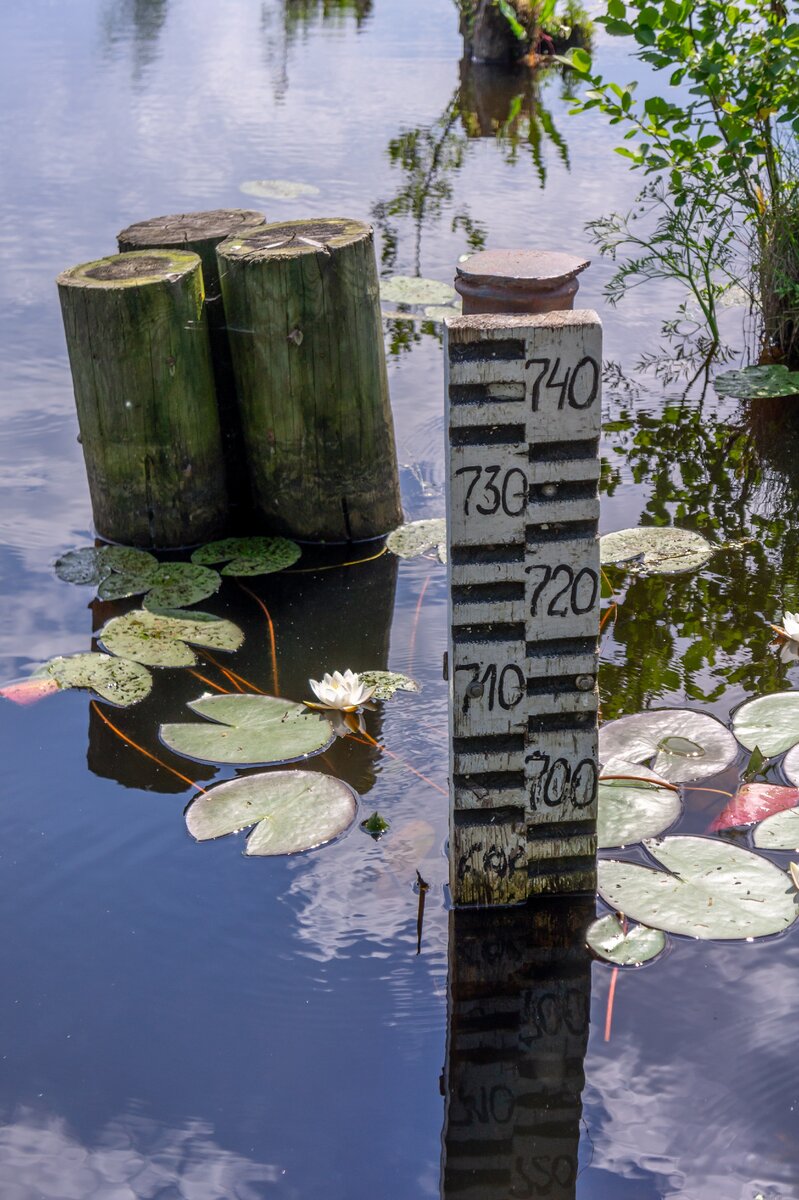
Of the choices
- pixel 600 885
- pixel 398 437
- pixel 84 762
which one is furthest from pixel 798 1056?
pixel 398 437

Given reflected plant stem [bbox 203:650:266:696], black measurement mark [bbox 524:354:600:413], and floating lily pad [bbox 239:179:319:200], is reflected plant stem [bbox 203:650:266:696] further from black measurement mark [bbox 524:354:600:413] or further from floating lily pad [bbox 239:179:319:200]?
floating lily pad [bbox 239:179:319:200]

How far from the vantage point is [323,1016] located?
1.95 metres

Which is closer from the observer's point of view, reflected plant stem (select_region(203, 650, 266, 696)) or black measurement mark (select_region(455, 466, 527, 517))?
black measurement mark (select_region(455, 466, 527, 517))

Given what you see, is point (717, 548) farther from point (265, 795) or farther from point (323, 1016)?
point (323, 1016)

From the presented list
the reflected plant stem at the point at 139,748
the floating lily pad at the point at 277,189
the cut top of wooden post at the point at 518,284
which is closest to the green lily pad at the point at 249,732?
the reflected plant stem at the point at 139,748

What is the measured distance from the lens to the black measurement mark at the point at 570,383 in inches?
72.2

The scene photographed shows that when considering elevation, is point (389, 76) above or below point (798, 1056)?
above

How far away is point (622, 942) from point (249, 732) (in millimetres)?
994

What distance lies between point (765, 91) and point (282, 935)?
329 centimetres

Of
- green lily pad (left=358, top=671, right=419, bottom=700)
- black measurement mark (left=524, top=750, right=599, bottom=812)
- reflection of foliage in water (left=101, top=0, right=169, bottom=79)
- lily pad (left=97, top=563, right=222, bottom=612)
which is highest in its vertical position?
reflection of foliage in water (left=101, top=0, right=169, bottom=79)

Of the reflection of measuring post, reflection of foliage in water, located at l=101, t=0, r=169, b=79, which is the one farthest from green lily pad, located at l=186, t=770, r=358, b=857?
reflection of foliage in water, located at l=101, t=0, r=169, b=79

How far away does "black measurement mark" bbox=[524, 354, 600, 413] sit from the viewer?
1.83 meters

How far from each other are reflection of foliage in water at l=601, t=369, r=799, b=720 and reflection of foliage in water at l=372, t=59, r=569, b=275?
1919 millimetres

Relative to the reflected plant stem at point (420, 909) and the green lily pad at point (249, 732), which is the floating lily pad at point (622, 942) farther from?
the green lily pad at point (249, 732)
